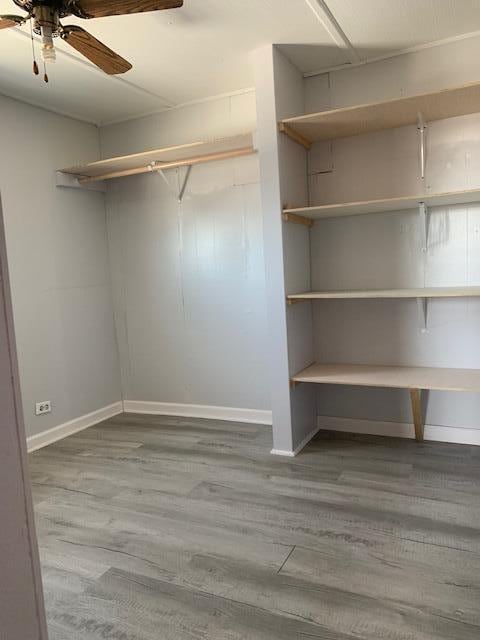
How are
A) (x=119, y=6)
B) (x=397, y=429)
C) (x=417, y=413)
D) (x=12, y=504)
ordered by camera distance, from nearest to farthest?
(x=12, y=504), (x=119, y=6), (x=417, y=413), (x=397, y=429)

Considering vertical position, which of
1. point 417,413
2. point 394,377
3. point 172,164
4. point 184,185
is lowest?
point 417,413

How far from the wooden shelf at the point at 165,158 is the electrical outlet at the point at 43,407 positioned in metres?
1.83

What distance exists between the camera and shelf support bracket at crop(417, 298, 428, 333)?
3.13 meters

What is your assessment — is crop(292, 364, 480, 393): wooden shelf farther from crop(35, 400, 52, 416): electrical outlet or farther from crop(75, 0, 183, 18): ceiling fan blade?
crop(75, 0, 183, 18): ceiling fan blade

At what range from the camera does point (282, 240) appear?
9.87ft

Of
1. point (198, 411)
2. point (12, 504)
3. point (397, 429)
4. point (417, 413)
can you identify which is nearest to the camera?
point (12, 504)

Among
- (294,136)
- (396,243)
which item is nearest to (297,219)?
(294,136)

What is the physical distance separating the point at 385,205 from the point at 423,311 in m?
0.77

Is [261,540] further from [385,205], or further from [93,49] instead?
[93,49]

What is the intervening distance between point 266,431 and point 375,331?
1.12 metres

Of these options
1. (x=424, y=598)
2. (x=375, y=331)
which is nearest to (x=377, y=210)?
(x=375, y=331)

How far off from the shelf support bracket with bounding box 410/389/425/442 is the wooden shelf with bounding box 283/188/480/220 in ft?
3.75

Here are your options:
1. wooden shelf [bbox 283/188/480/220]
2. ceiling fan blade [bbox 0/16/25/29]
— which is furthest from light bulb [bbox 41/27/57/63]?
wooden shelf [bbox 283/188/480/220]

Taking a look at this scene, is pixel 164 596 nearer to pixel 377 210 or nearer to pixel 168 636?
pixel 168 636
